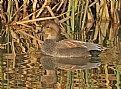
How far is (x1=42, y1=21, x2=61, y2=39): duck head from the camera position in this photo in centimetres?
689

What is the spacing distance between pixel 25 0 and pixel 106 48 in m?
2.83

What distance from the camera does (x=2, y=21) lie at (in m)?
9.14

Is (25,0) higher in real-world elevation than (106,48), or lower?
higher

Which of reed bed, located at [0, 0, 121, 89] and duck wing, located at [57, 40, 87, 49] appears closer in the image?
duck wing, located at [57, 40, 87, 49]

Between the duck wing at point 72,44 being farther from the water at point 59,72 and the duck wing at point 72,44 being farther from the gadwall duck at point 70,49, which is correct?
the water at point 59,72

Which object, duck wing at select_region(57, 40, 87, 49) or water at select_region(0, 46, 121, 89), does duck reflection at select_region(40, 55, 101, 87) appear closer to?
water at select_region(0, 46, 121, 89)

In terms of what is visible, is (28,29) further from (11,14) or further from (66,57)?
(66,57)

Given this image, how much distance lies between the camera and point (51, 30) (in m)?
6.94

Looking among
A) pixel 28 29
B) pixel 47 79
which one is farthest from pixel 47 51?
pixel 28 29

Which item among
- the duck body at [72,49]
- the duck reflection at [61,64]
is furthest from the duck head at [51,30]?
the duck reflection at [61,64]

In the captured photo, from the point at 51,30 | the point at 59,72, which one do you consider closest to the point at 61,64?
the point at 59,72

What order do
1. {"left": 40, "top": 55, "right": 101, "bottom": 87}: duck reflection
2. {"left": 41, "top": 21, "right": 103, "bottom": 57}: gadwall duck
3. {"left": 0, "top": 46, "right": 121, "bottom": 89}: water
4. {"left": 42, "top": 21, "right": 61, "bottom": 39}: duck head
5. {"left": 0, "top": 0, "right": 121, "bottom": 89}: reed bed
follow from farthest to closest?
{"left": 0, "top": 0, "right": 121, "bottom": 89}: reed bed
{"left": 42, "top": 21, "right": 61, "bottom": 39}: duck head
{"left": 41, "top": 21, "right": 103, "bottom": 57}: gadwall duck
{"left": 40, "top": 55, "right": 101, "bottom": 87}: duck reflection
{"left": 0, "top": 46, "right": 121, "bottom": 89}: water

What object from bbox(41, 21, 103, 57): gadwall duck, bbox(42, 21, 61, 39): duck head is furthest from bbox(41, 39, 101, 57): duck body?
bbox(42, 21, 61, 39): duck head

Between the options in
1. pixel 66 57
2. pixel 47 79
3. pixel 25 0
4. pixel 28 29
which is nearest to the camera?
pixel 47 79
